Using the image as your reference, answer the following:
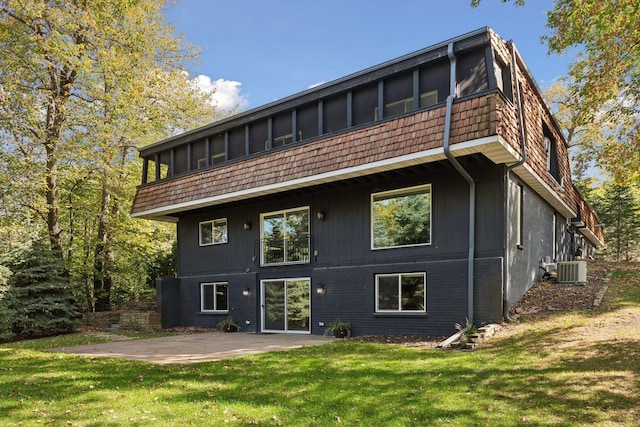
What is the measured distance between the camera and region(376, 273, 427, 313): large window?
10789mm

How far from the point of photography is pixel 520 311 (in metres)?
10.3

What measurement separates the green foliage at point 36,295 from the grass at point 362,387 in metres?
6.74

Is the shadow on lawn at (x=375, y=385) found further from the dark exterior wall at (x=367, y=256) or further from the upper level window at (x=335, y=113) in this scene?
the upper level window at (x=335, y=113)

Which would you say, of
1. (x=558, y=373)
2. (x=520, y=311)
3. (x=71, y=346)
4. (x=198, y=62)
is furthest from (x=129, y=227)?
(x=558, y=373)

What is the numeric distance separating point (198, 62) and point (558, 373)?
61.3ft

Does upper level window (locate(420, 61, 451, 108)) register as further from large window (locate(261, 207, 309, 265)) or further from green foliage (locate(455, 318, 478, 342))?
green foliage (locate(455, 318, 478, 342))

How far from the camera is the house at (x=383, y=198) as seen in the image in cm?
976

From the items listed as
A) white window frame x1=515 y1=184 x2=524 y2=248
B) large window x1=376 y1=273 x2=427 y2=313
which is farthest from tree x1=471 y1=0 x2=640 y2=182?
large window x1=376 y1=273 x2=427 y2=313

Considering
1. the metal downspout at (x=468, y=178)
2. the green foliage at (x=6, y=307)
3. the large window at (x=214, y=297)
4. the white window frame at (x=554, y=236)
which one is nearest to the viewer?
the metal downspout at (x=468, y=178)

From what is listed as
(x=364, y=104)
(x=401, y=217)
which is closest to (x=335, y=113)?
(x=364, y=104)

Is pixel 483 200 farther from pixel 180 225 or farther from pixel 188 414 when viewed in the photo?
pixel 180 225

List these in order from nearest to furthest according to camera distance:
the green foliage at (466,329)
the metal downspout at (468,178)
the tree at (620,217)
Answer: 1. the green foliage at (466,329)
2. the metal downspout at (468,178)
3. the tree at (620,217)

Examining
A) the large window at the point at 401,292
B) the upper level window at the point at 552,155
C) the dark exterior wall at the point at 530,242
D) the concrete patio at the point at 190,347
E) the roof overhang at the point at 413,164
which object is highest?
the upper level window at the point at 552,155

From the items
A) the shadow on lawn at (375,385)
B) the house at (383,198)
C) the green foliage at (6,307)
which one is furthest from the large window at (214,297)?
the shadow on lawn at (375,385)
